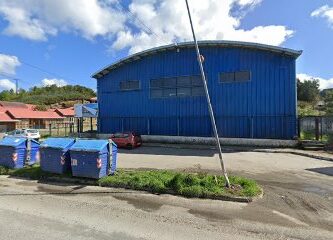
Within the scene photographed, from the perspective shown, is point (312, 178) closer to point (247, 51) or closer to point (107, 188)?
point (107, 188)

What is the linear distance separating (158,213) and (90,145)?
4.68 metres

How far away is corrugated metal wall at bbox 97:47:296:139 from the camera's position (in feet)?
75.7

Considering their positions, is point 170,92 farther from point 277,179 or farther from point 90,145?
point 277,179

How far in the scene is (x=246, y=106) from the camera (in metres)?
24.0

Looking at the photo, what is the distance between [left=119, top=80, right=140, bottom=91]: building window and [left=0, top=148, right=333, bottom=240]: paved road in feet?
58.2

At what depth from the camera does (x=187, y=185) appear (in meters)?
9.65

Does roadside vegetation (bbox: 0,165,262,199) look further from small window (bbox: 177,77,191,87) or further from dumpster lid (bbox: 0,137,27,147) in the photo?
small window (bbox: 177,77,191,87)

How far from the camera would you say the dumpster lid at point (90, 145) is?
36.7 feet

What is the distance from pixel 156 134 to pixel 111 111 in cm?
533

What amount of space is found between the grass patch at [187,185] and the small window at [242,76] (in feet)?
49.2

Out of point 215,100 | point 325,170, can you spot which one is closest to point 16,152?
point 325,170

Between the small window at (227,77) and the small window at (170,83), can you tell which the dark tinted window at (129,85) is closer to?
the small window at (170,83)

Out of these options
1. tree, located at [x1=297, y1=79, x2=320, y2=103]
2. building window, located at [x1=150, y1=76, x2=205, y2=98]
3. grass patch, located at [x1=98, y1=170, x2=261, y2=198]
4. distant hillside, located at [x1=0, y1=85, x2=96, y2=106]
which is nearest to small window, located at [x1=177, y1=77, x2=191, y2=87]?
building window, located at [x1=150, y1=76, x2=205, y2=98]

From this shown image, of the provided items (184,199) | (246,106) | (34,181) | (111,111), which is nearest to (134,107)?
(111,111)
